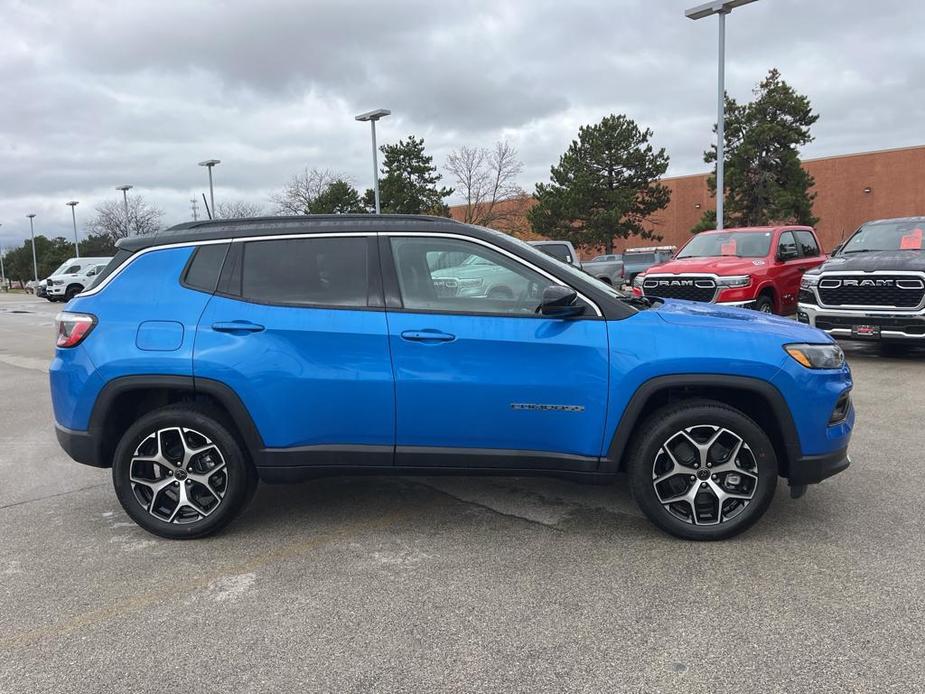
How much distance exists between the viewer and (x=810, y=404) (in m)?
3.62

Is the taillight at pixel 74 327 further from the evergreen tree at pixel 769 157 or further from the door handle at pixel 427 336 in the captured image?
the evergreen tree at pixel 769 157

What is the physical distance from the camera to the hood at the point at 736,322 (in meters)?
3.71

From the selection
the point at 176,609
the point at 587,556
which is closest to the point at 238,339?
the point at 176,609

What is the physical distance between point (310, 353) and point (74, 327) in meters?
1.37

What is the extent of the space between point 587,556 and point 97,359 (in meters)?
2.81

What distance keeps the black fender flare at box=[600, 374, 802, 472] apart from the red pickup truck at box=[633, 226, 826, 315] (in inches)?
262

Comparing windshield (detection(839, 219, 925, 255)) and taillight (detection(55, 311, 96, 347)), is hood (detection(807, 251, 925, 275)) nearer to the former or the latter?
windshield (detection(839, 219, 925, 255))

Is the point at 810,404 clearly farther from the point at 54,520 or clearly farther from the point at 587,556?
the point at 54,520

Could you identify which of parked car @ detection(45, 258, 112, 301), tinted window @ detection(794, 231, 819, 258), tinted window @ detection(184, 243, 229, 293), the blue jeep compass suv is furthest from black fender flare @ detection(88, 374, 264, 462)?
parked car @ detection(45, 258, 112, 301)

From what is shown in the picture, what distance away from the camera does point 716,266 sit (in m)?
10.8

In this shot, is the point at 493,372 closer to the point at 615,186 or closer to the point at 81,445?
the point at 81,445

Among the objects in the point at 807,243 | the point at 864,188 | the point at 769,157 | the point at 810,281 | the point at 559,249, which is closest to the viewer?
the point at 810,281

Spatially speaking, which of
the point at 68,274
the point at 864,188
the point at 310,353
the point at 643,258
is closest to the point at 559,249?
the point at 310,353

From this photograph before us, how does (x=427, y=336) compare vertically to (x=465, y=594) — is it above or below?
above
